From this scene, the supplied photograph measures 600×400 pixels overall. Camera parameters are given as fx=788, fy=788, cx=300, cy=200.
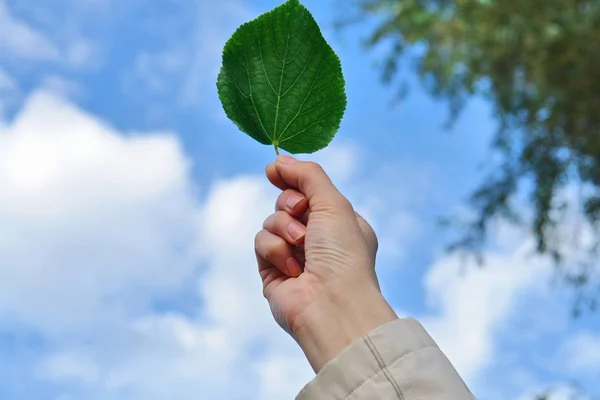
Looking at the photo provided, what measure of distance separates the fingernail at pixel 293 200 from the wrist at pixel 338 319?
0.37ft

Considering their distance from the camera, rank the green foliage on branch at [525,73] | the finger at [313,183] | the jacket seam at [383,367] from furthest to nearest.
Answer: the green foliage on branch at [525,73]
the finger at [313,183]
the jacket seam at [383,367]

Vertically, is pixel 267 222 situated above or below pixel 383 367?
above

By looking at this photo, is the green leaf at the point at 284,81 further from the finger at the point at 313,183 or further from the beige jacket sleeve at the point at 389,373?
the beige jacket sleeve at the point at 389,373

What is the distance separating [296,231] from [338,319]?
12 cm

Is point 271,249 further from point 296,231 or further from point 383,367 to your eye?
point 383,367

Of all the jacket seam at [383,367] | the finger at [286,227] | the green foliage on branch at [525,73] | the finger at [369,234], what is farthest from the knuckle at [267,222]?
the green foliage on branch at [525,73]

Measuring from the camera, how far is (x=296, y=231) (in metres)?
0.91

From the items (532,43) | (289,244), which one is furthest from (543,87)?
(289,244)

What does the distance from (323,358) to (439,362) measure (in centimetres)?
12

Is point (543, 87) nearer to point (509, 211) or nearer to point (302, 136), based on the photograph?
point (509, 211)

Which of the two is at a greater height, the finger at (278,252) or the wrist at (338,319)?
the finger at (278,252)

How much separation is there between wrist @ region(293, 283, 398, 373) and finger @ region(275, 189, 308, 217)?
109mm

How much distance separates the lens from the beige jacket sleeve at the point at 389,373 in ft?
2.48

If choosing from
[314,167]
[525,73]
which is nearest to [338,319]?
[314,167]
